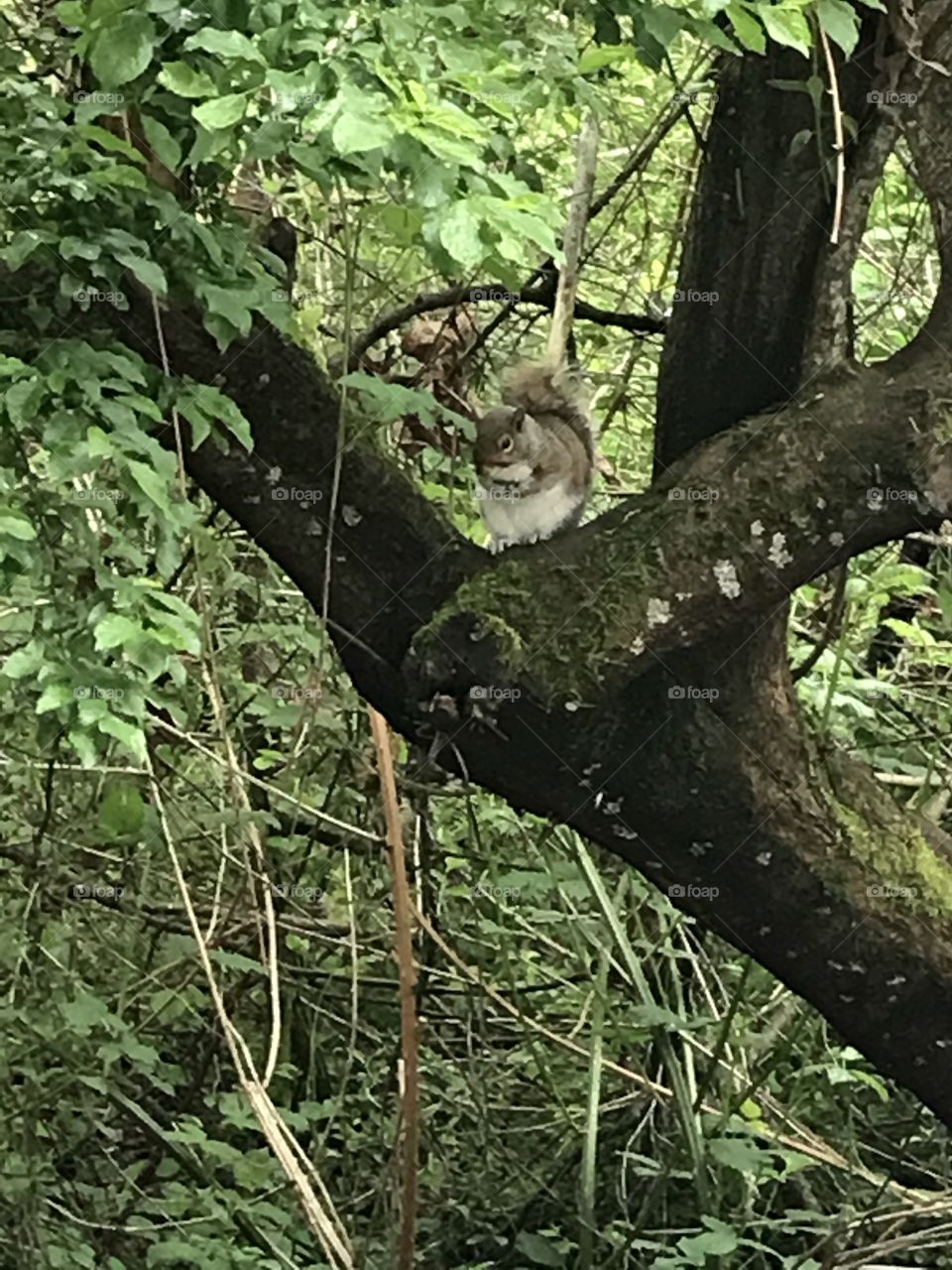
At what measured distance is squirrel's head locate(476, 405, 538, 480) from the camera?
2092mm

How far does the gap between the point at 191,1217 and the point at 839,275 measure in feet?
5.73

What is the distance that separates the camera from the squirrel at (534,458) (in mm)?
2105

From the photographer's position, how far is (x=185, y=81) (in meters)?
1.14

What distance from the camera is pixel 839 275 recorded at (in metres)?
1.68

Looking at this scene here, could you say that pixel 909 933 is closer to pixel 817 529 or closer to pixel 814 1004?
pixel 814 1004

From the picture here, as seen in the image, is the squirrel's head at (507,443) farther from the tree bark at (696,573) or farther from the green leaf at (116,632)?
the green leaf at (116,632)
